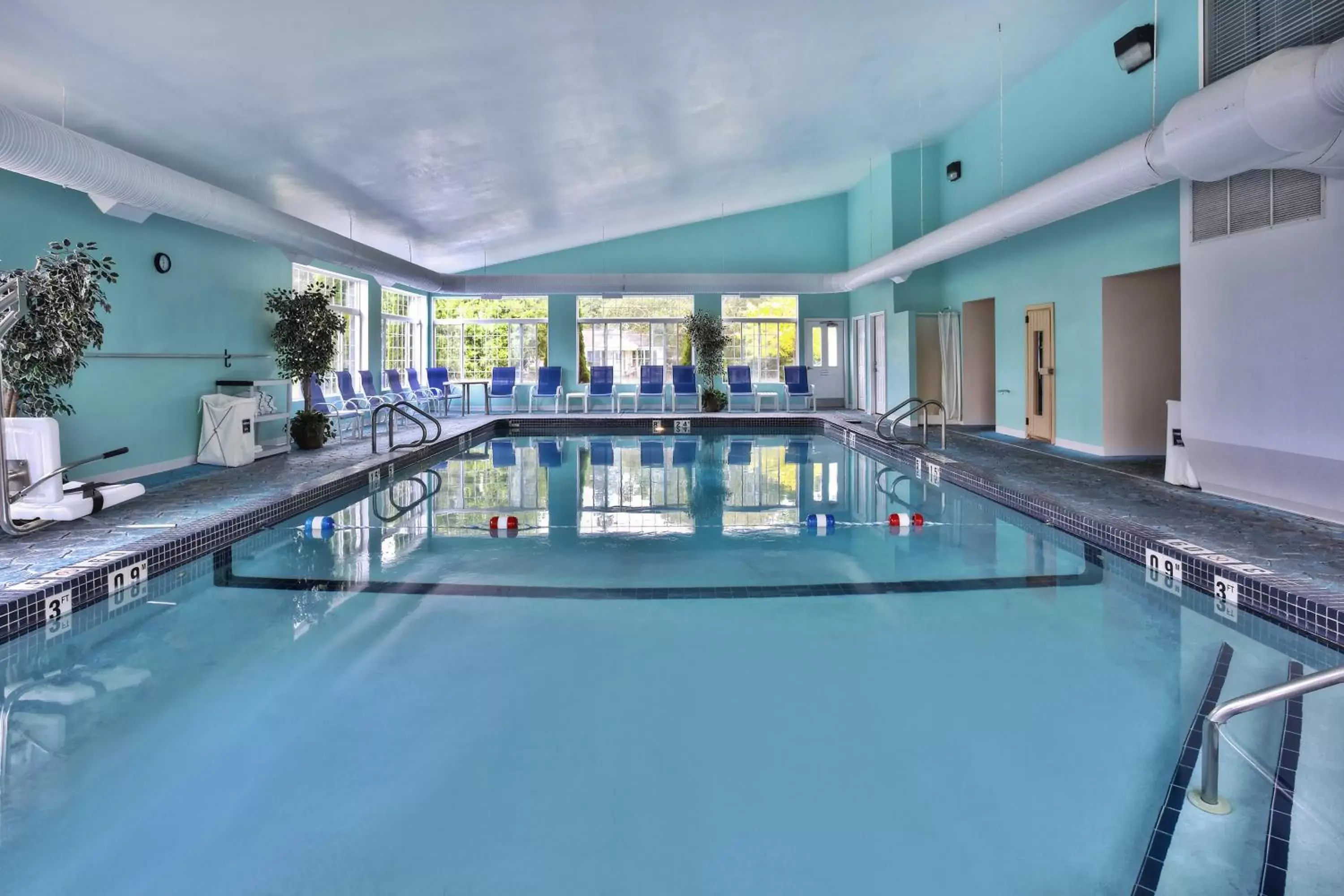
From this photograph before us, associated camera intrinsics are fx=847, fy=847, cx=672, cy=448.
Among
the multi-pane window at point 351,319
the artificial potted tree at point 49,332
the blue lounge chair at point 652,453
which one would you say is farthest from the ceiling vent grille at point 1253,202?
the multi-pane window at point 351,319

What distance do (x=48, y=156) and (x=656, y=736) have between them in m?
4.19

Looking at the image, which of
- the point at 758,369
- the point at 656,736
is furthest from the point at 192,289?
the point at 758,369

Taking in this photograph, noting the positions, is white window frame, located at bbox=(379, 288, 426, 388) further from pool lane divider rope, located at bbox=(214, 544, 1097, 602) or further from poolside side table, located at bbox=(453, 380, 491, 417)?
pool lane divider rope, located at bbox=(214, 544, 1097, 602)

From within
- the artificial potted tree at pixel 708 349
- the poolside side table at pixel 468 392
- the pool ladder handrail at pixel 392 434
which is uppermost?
the artificial potted tree at pixel 708 349

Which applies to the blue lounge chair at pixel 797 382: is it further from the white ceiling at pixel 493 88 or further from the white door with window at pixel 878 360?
the white ceiling at pixel 493 88

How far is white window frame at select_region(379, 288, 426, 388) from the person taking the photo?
14023mm

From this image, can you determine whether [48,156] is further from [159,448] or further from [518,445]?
[518,445]

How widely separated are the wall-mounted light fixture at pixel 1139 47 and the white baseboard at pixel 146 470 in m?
8.90

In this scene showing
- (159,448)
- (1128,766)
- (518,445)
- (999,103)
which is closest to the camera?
(1128,766)

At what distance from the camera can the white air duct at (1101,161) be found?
404cm

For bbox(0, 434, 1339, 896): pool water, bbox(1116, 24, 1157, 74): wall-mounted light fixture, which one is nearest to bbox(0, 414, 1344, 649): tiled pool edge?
bbox(0, 434, 1339, 896): pool water

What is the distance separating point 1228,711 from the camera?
1911 mm

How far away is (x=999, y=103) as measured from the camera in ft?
32.3

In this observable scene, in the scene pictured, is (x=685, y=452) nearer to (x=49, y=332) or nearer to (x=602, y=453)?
(x=602, y=453)
